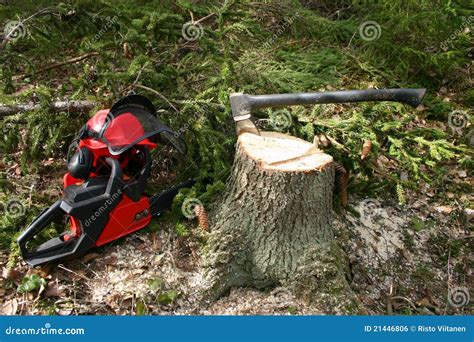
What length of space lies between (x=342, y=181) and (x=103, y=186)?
195 cm

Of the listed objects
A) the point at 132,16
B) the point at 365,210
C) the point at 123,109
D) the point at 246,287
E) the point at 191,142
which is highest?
the point at 132,16

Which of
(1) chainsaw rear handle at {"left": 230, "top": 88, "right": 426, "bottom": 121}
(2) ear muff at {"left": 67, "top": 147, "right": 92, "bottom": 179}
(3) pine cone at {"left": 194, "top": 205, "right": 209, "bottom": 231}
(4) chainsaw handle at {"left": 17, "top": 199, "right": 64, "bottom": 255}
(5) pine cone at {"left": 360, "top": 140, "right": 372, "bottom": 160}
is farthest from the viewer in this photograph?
(5) pine cone at {"left": 360, "top": 140, "right": 372, "bottom": 160}

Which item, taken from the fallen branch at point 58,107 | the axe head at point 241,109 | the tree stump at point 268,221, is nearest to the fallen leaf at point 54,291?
the tree stump at point 268,221

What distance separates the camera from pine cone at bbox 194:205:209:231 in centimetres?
342

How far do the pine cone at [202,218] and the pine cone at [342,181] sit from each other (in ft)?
3.76

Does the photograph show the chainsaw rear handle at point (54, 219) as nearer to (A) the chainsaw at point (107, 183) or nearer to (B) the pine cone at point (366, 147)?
(A) the chainsaw at point (107, 183)

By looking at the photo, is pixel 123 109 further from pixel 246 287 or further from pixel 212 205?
pixel 246 287

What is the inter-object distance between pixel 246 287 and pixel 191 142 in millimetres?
1269

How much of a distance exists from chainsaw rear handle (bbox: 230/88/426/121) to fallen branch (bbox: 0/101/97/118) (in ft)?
4.12

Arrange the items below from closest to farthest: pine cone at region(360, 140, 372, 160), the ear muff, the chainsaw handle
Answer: the chainsaw handle → the ear muff → pine cone at region(360, 140, 372, 160)

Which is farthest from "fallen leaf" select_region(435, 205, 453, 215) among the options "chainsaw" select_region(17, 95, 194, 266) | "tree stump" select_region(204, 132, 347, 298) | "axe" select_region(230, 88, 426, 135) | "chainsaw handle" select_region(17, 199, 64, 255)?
"chainsaw handle" select_region(17, 199, 64, 255)

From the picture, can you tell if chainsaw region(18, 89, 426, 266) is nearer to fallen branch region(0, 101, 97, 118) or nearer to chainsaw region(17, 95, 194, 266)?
chainsaw region(17, 95, 194, 266)

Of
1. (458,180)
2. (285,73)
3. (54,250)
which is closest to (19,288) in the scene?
(54,250)

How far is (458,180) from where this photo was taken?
4699mm
